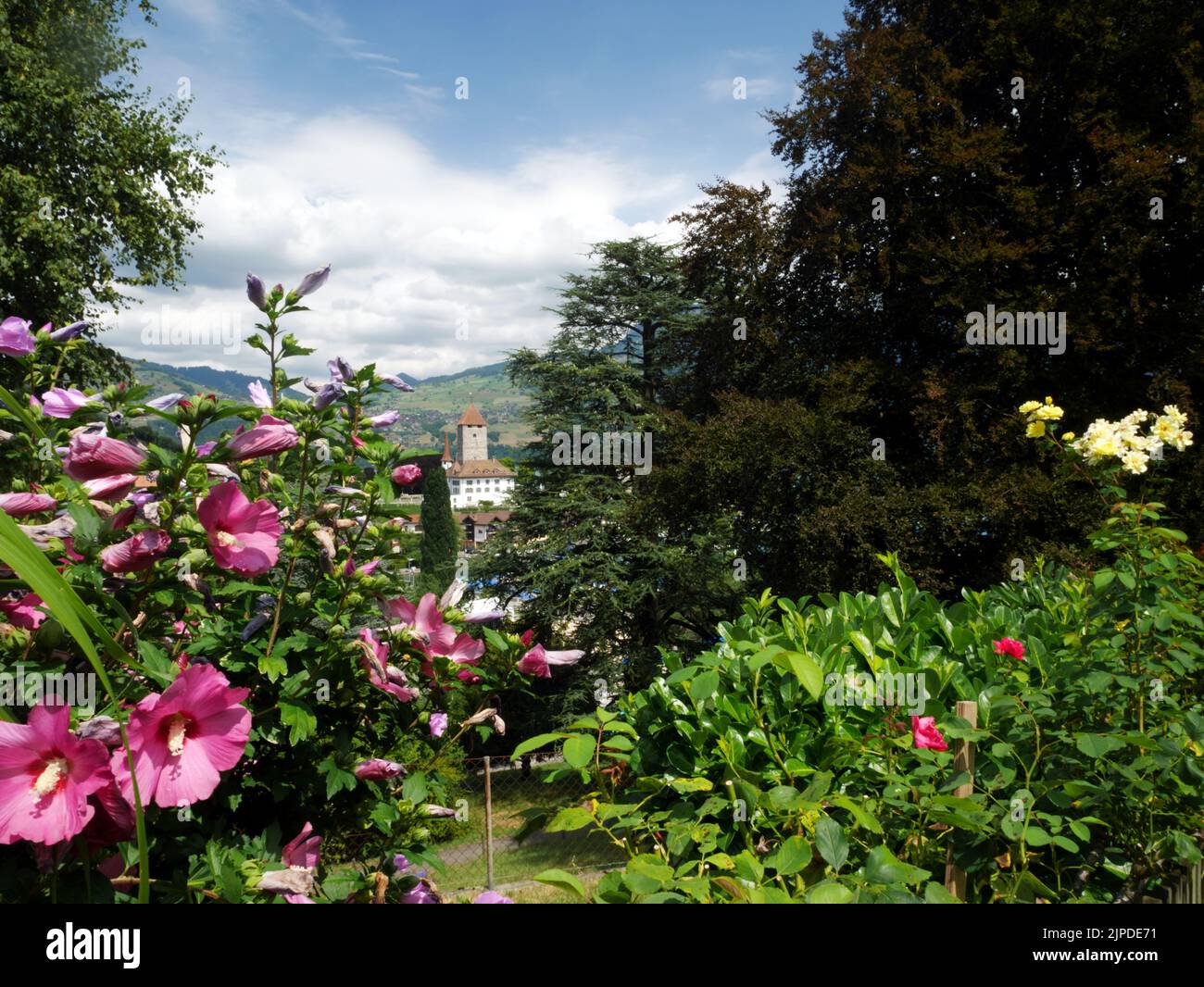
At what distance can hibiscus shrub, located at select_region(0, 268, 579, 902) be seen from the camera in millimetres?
955

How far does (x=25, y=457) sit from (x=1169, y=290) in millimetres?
13502

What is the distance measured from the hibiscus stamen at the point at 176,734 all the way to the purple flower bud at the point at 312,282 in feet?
2.74

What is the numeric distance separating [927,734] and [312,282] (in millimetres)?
1490

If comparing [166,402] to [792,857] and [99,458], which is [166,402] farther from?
[792,857]

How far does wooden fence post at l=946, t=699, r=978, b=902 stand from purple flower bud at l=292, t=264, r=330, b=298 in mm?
1415

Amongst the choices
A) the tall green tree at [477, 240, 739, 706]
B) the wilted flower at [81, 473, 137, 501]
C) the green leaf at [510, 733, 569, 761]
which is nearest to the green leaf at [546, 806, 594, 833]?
the green leaf at [510, 733, 569, 761]

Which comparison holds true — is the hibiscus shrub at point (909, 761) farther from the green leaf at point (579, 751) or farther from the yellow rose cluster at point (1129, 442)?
the yellow rose cluster at point (1129, 442)

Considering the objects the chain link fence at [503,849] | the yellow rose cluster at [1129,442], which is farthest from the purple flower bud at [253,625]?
the chain link fence at [503,849]

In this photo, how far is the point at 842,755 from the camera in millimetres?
1558

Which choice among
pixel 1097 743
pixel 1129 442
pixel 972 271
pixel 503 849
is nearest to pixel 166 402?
pixel 1097 743

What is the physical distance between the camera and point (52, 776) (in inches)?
34.7

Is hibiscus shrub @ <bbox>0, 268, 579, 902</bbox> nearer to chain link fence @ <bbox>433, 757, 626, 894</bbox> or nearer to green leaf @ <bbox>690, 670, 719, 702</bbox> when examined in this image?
green leaf @ <bbox>690, 670, 719, 702</bbox>
